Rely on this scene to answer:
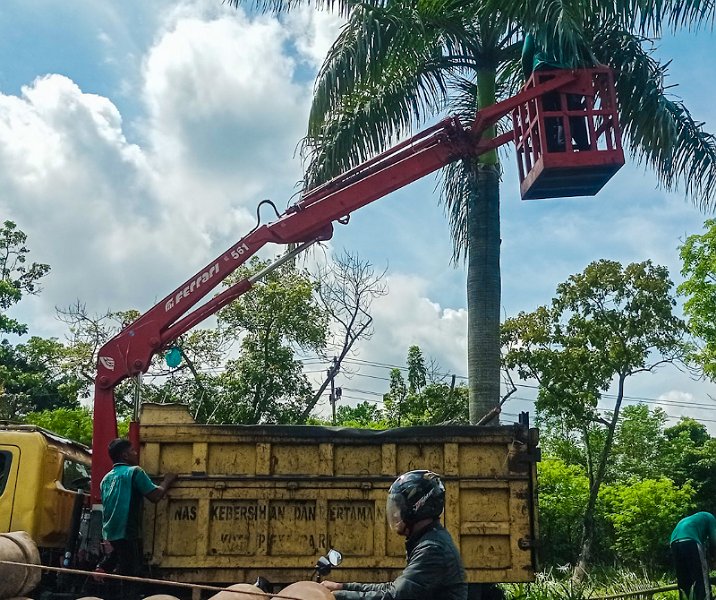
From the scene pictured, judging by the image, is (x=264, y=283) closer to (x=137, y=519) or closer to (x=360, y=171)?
(x=360, y=171)

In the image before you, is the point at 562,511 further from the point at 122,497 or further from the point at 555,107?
the point at 122,497

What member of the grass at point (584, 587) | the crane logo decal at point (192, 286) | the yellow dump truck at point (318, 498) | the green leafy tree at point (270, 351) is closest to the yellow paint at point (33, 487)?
the yellow dump truck at point (318, 498)

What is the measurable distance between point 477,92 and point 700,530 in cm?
773

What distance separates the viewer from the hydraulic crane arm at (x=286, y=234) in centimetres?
816

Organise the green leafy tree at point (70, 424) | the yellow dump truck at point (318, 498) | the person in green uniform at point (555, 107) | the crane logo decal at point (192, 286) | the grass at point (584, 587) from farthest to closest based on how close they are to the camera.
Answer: the green leafy tree at point (70, 424)
the person in green uniform at point (555, 107)
the grass at point (584, 587)
the crane logo decal at point (192, 286)
the yellow dump truck at point (318, 498)

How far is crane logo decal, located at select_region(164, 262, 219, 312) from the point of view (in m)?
8.48

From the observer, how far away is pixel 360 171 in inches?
360

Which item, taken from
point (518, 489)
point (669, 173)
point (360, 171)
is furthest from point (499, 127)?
point (518, 489)

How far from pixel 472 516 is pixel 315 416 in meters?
15.8

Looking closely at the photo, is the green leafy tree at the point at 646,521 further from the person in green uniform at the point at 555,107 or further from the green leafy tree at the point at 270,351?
the person in green uniform at the point at 555,107

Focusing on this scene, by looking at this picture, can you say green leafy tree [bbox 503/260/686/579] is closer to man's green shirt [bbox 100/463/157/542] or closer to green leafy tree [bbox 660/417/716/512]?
green leafy tree [bbox 660/417/716/512]

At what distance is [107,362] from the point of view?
26.9 ft

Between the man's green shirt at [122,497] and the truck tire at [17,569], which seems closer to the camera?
the truck tire at [17,569]

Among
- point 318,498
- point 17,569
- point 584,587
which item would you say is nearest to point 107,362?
point 318,498
